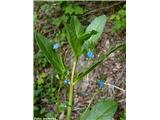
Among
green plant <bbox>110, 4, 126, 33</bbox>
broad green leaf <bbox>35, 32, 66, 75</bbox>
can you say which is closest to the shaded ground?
green plant <bbox>110, 4, 126, 33</bbox>

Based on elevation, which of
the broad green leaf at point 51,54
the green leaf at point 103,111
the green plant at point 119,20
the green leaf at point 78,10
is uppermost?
the green leaf at point 78,10

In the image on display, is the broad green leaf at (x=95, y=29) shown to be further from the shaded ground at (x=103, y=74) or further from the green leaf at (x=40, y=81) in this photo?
the green leaf at (x=40, y=81)

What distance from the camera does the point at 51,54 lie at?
115 cm

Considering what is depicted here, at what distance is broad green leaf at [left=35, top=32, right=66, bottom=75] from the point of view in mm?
1142

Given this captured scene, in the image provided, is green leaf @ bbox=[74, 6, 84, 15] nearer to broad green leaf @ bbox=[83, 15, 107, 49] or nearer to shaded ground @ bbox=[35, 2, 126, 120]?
shaded ground @ bbox=[35, 2, 126, 120]

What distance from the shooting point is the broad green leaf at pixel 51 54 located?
3.75ft

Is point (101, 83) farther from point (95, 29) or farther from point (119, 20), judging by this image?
point (119, 20)

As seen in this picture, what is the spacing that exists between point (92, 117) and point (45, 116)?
0.49 feet

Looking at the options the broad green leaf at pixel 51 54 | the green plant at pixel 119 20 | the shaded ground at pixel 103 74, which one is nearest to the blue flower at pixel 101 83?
the shaded ground at pixel 103 74

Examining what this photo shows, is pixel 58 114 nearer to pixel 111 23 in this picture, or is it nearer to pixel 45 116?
pixel 45 116

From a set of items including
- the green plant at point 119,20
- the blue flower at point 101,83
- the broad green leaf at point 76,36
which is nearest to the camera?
the broad green leaf at point 76,36

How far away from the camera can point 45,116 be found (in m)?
1.22

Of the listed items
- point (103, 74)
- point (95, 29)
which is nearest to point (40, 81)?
point (103, 74)
